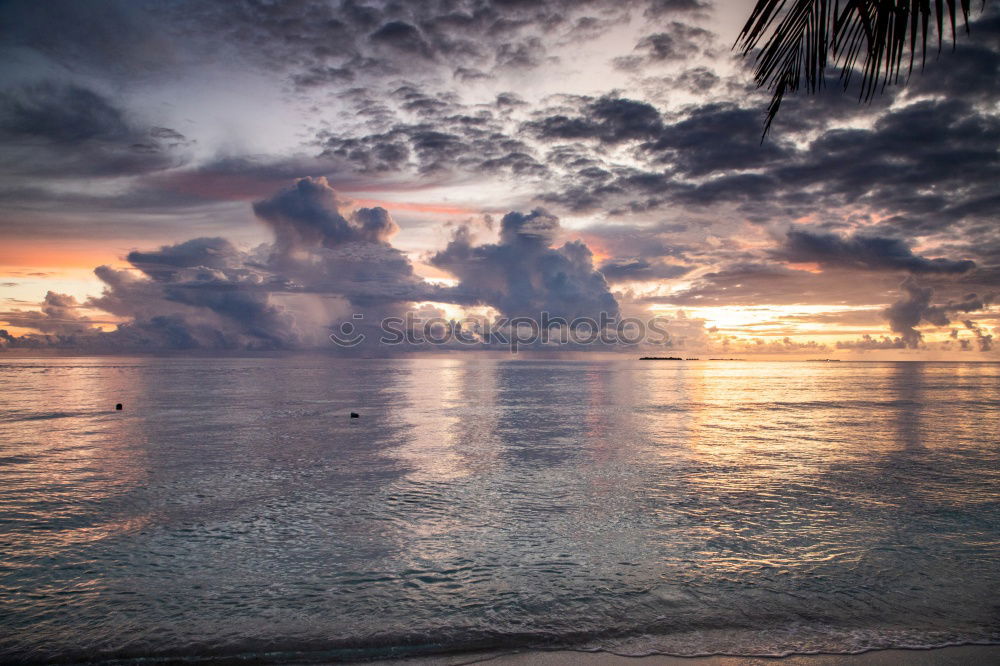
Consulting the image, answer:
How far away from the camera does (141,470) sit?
15.9 metres

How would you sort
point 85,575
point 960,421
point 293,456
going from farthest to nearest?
point 960,421 → point 293,456 → point 85,575

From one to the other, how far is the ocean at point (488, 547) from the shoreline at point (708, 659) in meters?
0.18

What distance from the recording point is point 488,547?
364 inches

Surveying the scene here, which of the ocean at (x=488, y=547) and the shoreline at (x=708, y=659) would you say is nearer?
the shoreline at (x=708, y=659)

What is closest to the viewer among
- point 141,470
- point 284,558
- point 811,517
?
point 284,558

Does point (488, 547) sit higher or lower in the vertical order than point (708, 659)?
lower

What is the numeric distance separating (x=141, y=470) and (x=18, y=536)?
6.22m

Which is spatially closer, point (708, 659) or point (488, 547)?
point (708, 659)

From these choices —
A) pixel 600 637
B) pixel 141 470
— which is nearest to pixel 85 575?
pixel 600 637

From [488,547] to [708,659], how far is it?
Result: 13.9 feet

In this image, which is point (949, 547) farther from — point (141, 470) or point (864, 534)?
point (141, 470)

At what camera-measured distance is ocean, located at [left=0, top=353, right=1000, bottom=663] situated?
6387 millimetres

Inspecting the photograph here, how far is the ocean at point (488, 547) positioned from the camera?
6387 mm

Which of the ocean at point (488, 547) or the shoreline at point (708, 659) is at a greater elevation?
the shoreline at point (708, 659)
